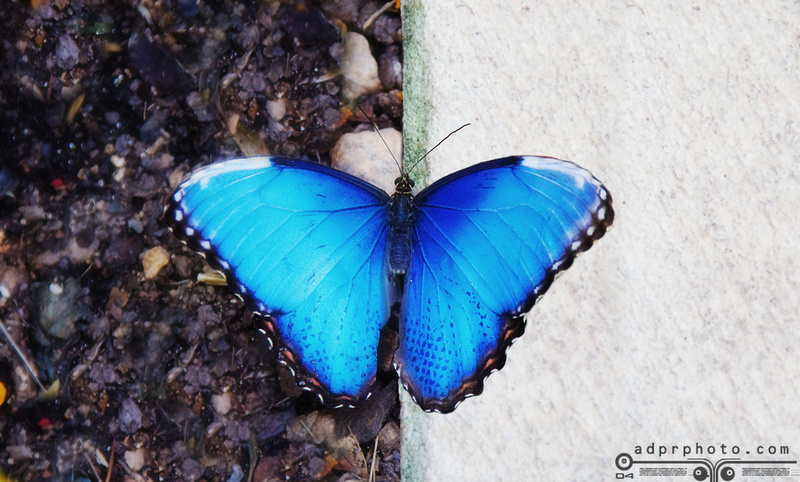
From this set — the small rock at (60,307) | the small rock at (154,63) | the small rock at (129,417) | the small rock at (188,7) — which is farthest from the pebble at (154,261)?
the small rock at (188,7)

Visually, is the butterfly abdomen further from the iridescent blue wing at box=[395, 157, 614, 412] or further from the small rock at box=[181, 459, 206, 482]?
the small rock at box=[181, 459, 206, 482]

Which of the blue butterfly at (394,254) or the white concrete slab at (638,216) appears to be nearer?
the blue butterfly at (394,254)

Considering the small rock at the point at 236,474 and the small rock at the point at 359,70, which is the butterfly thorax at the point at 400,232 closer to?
the small rock at the point at 359,70

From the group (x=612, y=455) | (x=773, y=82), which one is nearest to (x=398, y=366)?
(x=612, y=455)

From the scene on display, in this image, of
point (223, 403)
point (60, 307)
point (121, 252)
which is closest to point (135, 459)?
point (223, 403)

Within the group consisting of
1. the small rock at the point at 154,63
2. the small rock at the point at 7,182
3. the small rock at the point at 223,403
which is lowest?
the small rock at the point at 223,403

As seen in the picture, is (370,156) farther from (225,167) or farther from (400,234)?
(225,167)

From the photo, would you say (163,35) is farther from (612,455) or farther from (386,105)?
(612,455)

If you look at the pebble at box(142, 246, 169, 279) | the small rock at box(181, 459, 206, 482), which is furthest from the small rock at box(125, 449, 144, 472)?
the pebble at box(142, 246, 169, 279)
